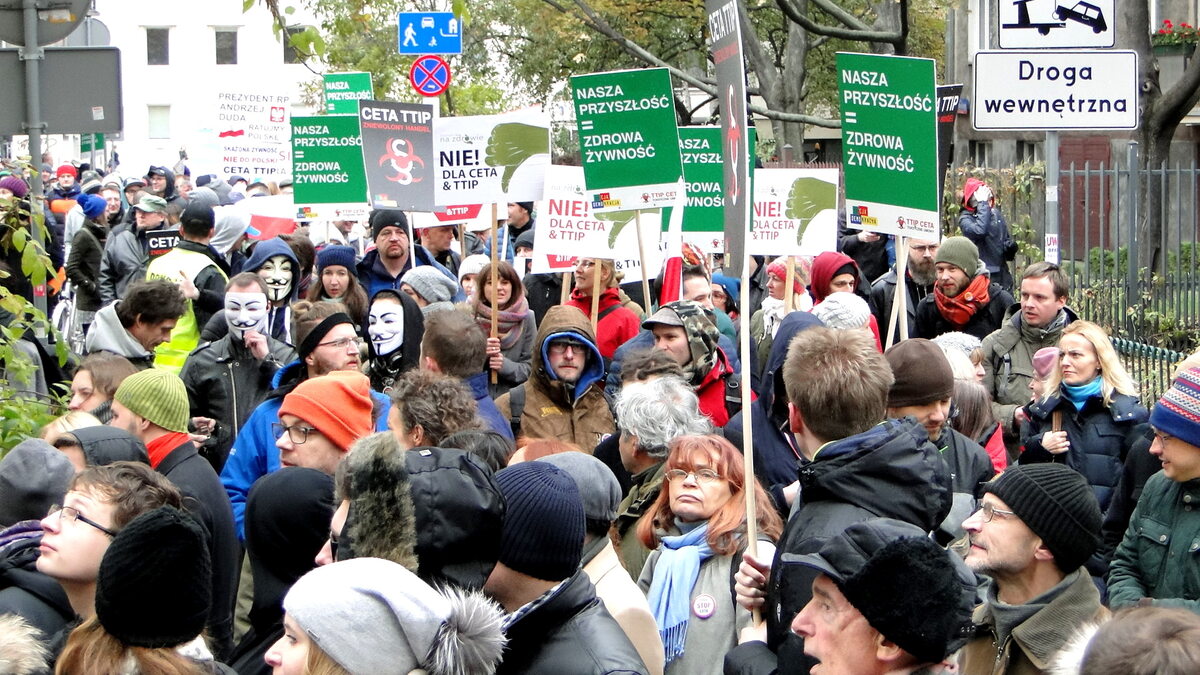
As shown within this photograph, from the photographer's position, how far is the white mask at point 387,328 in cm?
773

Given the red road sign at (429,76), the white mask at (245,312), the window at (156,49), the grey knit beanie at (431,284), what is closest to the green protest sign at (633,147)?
the grey knit beanie at (431,284)

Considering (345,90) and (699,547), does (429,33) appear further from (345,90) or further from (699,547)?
(699,547)

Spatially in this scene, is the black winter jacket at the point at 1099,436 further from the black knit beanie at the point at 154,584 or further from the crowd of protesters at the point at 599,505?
the black knit beanie at the point at 154,584

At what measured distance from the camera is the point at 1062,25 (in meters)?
8.30

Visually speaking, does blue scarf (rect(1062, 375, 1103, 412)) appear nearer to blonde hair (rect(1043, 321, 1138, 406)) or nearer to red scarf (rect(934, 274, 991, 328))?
blonde hair (rect(1043, 321, 1138, 406))

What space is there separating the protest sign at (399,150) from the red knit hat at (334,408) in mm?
6429

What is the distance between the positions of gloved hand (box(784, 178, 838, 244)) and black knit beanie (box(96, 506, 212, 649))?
7.34m

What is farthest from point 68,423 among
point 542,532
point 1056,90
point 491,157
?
point 491,157

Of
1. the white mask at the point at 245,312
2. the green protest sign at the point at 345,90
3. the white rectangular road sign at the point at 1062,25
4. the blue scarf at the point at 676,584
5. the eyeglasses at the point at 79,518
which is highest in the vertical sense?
the green protest sign at the point at 345,90

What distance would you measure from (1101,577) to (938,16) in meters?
36.3

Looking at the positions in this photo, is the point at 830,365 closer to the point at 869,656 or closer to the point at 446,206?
the point at 869,656

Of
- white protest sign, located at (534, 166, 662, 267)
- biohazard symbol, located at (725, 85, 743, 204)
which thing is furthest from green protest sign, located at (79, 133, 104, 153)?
biohazard symbol, located at (725, 85, 743, 204)

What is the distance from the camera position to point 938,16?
39.9 metres

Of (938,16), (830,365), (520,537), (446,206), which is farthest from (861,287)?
(938,16)
